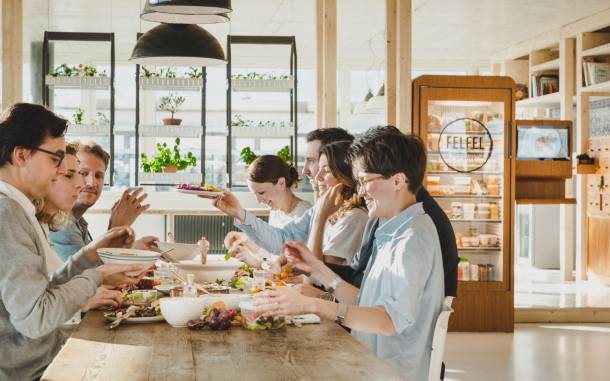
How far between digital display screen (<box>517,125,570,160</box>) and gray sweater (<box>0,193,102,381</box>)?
5512 mm

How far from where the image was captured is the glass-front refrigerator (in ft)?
22.1

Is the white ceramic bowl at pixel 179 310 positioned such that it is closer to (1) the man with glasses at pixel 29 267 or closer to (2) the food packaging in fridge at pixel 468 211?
(1) the man with glasses at pixel 29 267

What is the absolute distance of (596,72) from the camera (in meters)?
9.34

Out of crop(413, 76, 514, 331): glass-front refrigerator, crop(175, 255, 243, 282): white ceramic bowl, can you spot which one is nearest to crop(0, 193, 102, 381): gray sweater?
crop(175, 255, 243, 282): white ceramic bowl

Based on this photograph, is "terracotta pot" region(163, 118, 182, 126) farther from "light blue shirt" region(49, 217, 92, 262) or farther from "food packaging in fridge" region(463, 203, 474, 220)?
"light blue shirt" region(49, 217, 92, 262)

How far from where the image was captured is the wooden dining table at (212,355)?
1.82 meters

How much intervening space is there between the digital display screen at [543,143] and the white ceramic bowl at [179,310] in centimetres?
533

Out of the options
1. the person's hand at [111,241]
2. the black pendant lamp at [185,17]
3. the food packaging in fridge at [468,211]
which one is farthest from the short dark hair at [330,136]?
the food packaging in fridge at [468,211]

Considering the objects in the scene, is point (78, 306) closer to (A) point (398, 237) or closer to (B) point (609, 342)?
(A) point (398, 237)

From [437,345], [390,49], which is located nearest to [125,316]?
[437,345]

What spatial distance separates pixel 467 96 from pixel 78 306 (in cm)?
507

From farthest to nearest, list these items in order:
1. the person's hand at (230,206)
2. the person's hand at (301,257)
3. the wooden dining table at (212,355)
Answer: the person's hand at (230,206)
the person's hand at (301,257)
the wooden dining table at (212,355)

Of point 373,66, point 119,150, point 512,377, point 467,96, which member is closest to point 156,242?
point 512,377

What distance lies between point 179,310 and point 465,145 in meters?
5.02
